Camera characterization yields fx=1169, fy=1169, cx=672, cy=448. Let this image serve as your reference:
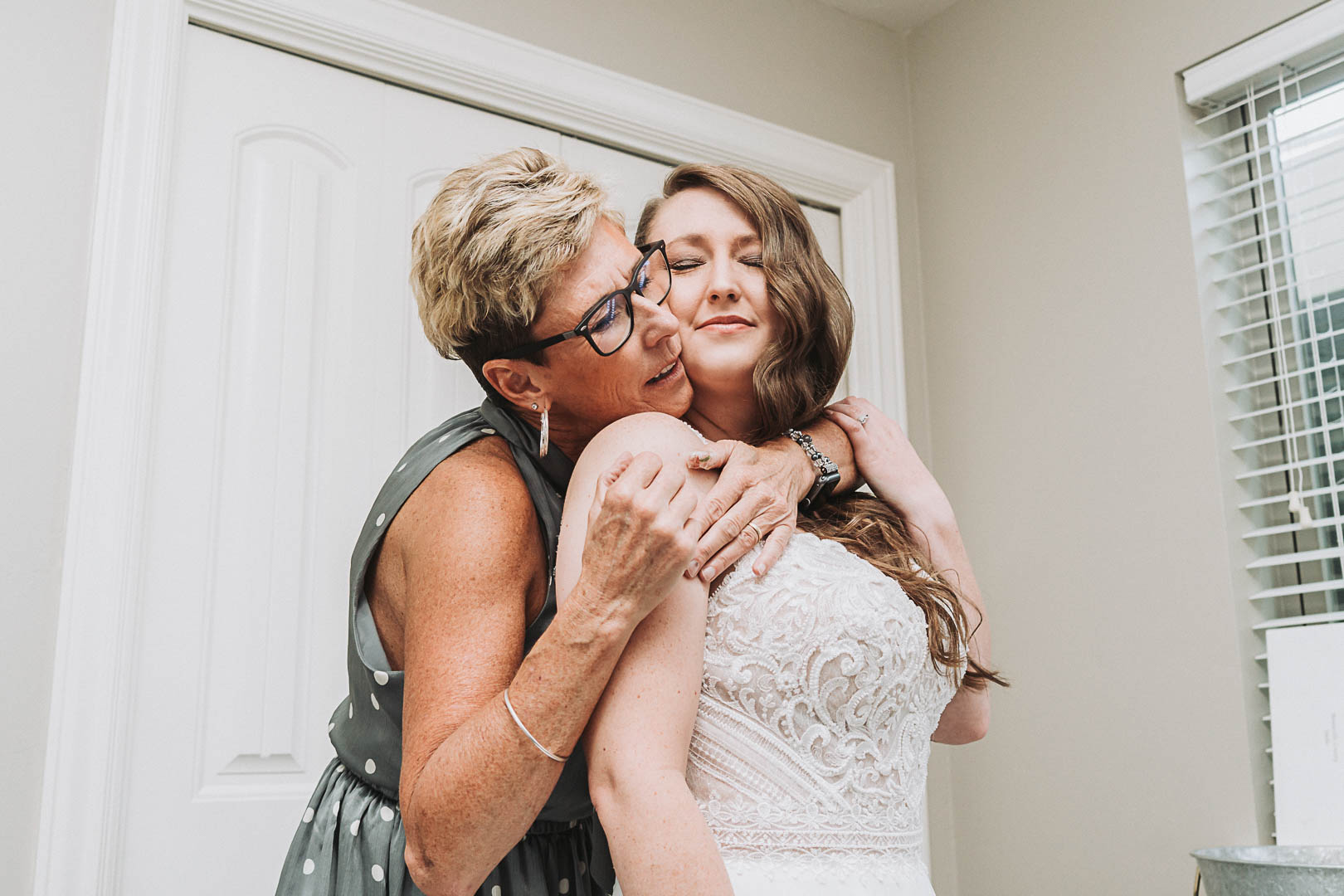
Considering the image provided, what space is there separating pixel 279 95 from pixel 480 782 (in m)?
1.50

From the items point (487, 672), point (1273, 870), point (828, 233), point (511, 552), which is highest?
point (828, 233)

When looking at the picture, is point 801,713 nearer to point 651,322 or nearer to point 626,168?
point 651,322

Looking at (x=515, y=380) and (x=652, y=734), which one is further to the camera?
(x=515, y=380)

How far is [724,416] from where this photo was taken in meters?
1.43

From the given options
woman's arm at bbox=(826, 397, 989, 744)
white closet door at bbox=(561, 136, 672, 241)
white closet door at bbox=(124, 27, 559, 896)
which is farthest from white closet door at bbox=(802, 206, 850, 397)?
woman's arm at bbox=(826, 397, 989, 744)

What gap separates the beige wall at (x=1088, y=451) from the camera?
215 cm

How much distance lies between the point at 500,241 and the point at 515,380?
6.5 inches

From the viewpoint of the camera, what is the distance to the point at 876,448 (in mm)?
1465

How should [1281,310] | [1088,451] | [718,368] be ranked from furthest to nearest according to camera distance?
1. [1088,451]
2. [1281,310]
3. [718,368]

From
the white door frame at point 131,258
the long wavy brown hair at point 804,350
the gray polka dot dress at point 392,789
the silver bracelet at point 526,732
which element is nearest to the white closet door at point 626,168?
the white door frame at point 131,258

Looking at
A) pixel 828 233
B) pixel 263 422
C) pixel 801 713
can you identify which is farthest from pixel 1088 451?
pixel 263 422

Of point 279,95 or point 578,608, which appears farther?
point 279,95

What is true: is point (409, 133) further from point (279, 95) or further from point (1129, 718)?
point (1129, 718)

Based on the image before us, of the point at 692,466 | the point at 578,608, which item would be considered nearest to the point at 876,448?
the point at 692,466
